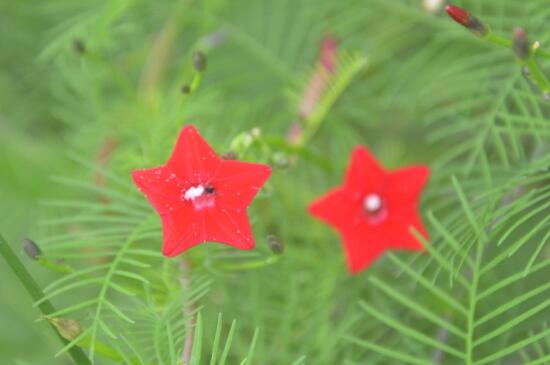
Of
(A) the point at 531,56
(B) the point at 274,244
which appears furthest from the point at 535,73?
(B) the point at 274,244

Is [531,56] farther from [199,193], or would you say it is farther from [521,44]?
[199,193]

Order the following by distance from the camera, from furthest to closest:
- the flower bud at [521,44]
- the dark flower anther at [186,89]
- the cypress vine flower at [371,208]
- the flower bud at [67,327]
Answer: the cypress vine flower at [371,208], the dark flower anther at [186,89], the flower bud at [67,327], the flower bud at [521,44]

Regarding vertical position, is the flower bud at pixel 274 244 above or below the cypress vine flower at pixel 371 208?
below

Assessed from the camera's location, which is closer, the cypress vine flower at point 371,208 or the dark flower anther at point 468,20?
the dark flower anther at point 468,20


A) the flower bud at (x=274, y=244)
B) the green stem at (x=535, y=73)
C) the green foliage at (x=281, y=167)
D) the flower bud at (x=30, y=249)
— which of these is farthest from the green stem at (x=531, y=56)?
the flower bud at (x=30, y=249)

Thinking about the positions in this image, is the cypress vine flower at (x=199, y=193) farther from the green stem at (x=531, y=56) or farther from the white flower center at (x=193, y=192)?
the green stem at (x=531, y=56)

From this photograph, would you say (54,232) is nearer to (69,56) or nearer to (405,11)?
(69,56)
